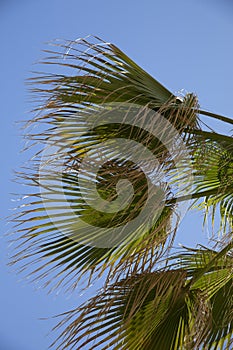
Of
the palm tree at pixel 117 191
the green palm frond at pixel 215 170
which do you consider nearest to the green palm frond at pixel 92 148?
the palm tree at pixel 117 191

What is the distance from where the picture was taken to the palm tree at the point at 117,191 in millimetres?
1480

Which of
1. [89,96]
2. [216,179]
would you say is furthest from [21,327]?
[89,96]

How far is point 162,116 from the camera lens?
1.47m

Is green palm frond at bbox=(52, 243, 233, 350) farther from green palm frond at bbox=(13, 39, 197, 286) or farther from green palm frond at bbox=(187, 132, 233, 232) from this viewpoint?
green palm frond at bbox=(187, 132, 233, 232)

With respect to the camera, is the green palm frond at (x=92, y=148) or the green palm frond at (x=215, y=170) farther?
the green palm frond at (x=215, y=170)

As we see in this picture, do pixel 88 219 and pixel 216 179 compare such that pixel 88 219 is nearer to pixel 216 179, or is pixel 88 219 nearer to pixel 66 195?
pixel 66 195

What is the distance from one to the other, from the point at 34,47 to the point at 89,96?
4.27 meters

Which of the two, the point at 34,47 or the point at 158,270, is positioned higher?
the point at 34,47

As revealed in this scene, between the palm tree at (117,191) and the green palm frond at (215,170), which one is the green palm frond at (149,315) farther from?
the green palm frond at (215,170)

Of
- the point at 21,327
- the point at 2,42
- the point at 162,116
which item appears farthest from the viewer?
the point at 21,327

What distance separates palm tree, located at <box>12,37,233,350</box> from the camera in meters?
1.48

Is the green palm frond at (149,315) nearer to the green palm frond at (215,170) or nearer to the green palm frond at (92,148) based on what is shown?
the green palm frond at (92,148)

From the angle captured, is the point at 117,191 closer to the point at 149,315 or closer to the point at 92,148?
the point at 92,148

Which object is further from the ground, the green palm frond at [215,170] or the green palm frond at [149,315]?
the green palm frond at [215,170]
